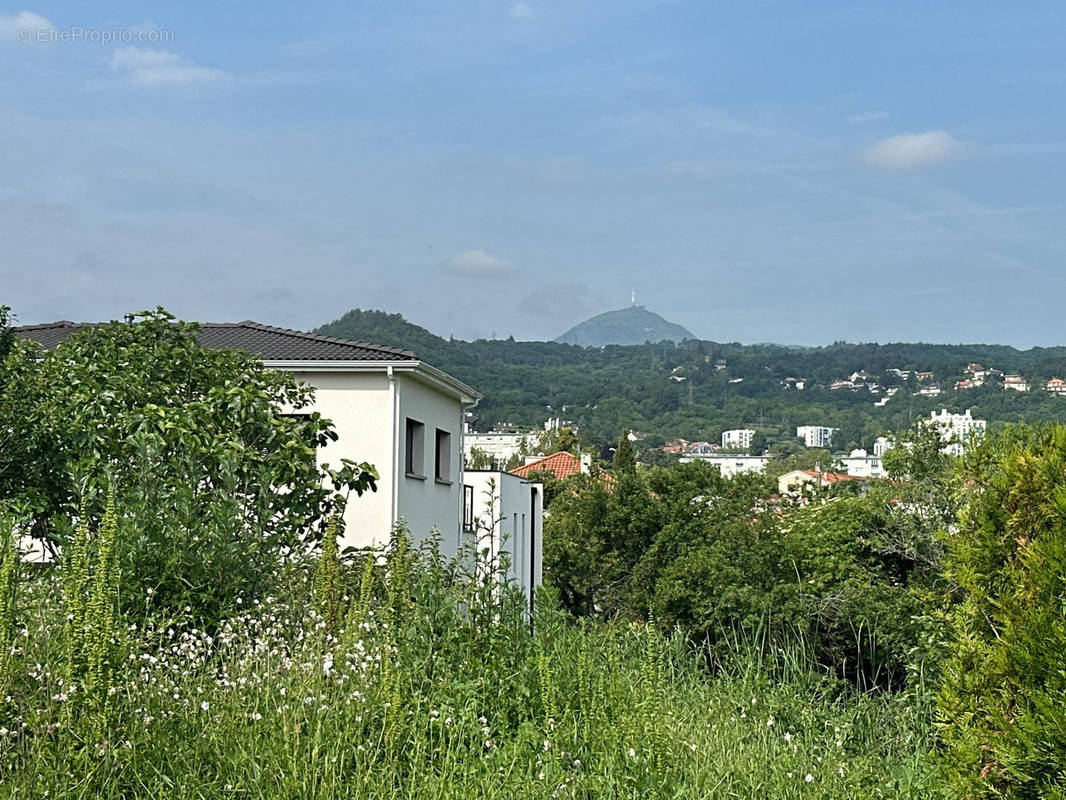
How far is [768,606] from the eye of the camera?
16969mm

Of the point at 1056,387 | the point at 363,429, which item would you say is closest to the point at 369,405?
the point at 363,429

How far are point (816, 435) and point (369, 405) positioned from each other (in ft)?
418

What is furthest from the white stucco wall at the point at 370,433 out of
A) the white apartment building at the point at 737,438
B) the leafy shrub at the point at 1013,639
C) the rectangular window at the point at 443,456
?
the white apartment building at the point at 737,438

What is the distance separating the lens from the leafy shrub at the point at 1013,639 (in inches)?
183

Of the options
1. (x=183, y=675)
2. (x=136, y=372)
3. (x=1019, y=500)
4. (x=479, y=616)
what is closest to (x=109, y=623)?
(x=183, y=675)

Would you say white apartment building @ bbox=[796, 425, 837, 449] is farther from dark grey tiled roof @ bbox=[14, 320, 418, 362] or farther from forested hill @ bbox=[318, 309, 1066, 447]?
dark grey tiled roof @ bbox=[14, 320, 418, 362]

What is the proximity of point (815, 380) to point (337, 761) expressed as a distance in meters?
161

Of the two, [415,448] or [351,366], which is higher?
[351,366]

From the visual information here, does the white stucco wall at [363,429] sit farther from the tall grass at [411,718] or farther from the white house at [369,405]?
the tall grass at [411,718]

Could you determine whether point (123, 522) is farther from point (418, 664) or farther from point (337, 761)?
point (337, 761)

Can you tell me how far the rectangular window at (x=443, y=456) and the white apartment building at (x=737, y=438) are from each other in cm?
11929

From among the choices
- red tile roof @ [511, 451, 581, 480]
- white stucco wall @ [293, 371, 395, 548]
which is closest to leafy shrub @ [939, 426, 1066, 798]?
white stucco wall @ [293, 371, 395, 548]

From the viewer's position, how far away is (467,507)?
27.0 meters

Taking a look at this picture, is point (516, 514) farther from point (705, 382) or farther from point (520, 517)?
point (705, 382)
